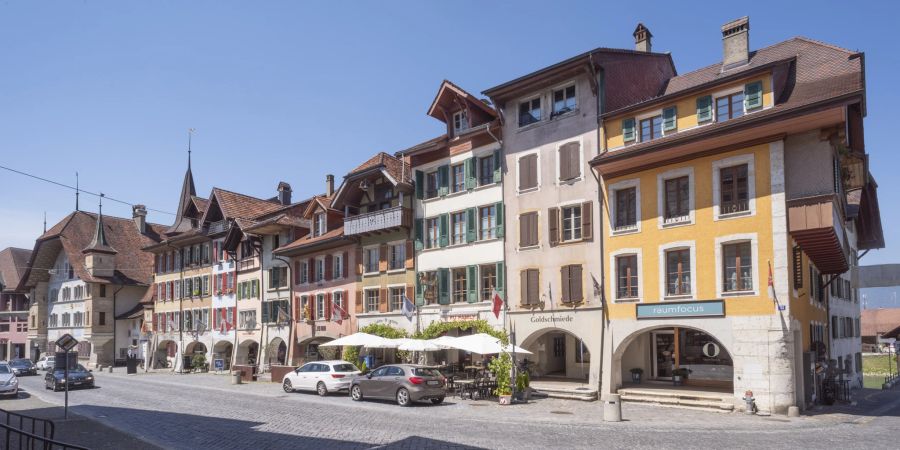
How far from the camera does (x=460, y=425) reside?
20.5m

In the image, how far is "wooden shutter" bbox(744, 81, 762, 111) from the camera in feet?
81.5

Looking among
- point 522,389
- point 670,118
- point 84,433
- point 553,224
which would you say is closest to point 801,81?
point 670,118

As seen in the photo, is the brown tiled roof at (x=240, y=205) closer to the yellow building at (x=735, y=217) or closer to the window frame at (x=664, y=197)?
the yellow building at (x=735, y=217)

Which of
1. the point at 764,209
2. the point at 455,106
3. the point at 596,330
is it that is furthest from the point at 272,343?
the point at 764,209

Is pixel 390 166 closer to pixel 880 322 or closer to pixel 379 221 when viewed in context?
pixel 379 221

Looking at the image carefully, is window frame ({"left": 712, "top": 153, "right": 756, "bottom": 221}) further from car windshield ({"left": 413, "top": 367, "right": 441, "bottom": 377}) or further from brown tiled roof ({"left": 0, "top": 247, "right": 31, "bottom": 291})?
brown tiled roof ({"left": 0, "top": 247, "right": 31, "bottom": 291})

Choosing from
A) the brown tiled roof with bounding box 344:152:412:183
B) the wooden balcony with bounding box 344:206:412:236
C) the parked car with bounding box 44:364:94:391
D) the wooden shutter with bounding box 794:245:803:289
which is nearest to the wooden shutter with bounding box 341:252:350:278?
the wooden balcony with bounding box 344:206:412:236

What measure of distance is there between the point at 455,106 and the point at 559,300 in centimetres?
1200

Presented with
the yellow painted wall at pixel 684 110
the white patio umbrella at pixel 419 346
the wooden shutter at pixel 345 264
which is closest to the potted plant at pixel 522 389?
the white patio umbrella at pixel 419 346

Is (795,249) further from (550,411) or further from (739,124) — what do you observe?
(550,411)

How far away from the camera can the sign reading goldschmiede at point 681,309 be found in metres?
24.8

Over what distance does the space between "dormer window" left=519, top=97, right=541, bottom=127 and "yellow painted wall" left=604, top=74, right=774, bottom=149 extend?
391cm

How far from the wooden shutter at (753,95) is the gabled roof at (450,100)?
42.0 ft

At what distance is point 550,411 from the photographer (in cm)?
2433
